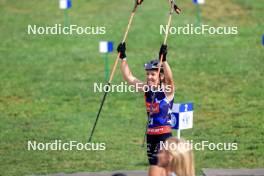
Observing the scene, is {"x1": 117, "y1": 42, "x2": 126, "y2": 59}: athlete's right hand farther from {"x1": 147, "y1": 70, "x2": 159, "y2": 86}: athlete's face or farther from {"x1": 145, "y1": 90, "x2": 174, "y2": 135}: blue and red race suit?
{"x1": 145, "y1": 90, "x2": 174, "y2": 135}: blue and red race suit

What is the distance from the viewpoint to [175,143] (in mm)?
8984

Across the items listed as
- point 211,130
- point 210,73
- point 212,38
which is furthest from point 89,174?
point 212,38

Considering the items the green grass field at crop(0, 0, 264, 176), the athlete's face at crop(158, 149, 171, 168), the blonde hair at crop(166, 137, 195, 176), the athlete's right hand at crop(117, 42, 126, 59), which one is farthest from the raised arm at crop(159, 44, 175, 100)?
the blonde hair at crop(166, 137, 195, 176)

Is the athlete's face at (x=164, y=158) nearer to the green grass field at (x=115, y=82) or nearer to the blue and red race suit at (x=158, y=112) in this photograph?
the blue and red race suit at (x=158, y=112)

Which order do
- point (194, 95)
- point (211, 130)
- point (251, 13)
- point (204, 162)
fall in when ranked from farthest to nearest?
point (251, 13) → point (194, 95) → point (211, 130) → point (204, 162)

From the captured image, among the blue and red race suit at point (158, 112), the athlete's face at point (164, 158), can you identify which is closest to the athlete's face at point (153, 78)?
the blue and red race suit at point (158, 112)

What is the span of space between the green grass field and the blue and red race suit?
2358 millimetres

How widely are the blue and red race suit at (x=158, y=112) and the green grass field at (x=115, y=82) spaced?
2358mm

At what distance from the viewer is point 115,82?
19422 mm

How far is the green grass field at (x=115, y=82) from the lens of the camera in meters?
15.1

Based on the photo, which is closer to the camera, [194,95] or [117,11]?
[194,95]

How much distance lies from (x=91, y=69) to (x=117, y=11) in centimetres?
474

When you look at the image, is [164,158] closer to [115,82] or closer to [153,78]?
[153,78]

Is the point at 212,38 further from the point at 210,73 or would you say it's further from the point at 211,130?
the point at 211,130
